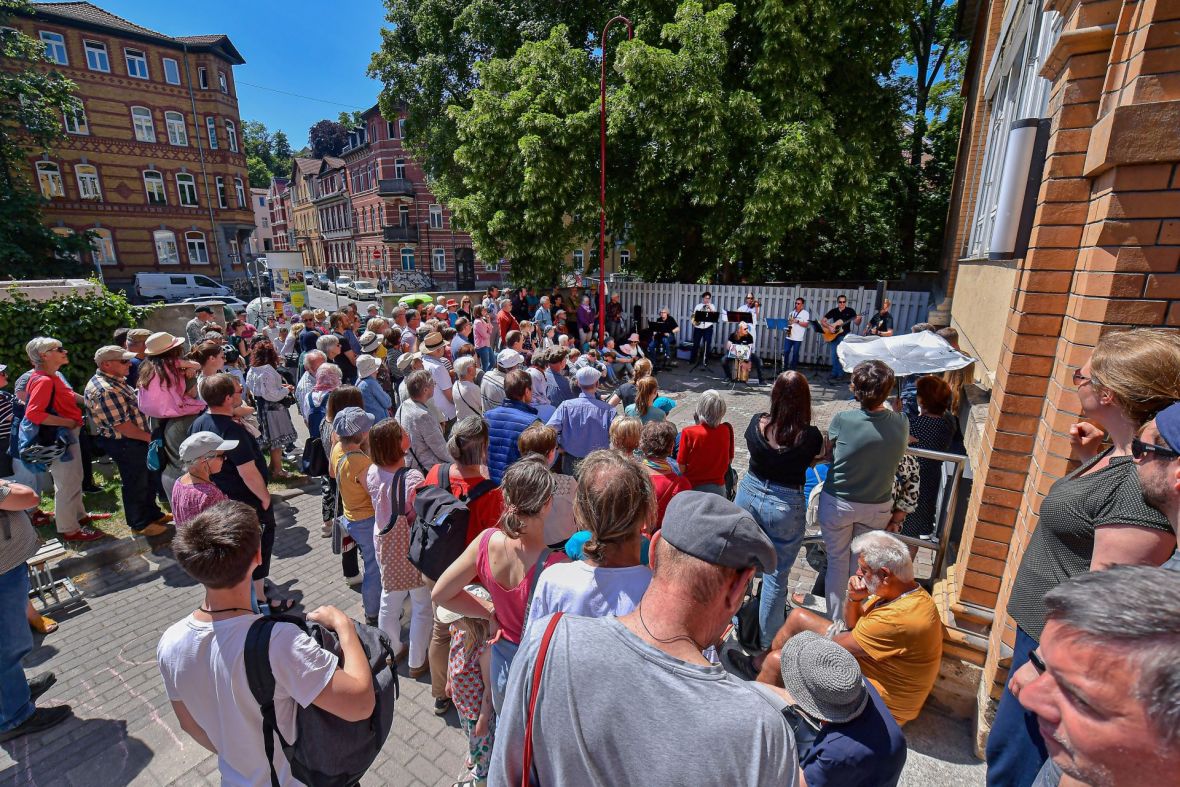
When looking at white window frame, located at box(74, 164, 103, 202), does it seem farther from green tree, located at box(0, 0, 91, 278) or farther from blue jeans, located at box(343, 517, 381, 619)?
blue jeans, located at box(343, 517, 381, 619)

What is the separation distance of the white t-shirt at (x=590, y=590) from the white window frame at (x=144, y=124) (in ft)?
128

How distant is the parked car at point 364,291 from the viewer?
3450 centimetres

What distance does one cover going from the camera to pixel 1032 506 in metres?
2.53

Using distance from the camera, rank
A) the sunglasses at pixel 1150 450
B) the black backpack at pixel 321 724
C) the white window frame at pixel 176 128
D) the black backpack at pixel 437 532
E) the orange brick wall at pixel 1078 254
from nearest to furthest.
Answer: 1. the sunglasses at pixel 1150 450
2. the black backpack at pixel 321 724
3. the orange brick wall at pixel 1078 254
4. the black backpack at pixel 437 532
5. the white window frame at pixel 176 128

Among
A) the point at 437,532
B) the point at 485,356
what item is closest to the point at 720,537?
the point at 437,532

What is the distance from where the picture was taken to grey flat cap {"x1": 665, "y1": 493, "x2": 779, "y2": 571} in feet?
4.48

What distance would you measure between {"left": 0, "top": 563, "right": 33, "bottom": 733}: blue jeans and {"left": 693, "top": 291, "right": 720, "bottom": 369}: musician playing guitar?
12.1 meters

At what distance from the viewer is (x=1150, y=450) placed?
1.64 m

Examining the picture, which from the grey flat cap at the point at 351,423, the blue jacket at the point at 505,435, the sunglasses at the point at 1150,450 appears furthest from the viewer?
the blue jacket at the point at 505,435

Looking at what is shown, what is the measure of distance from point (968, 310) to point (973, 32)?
10.1 metres

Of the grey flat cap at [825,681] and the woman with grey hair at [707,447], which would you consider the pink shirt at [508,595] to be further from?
the woman with grey hair at [707,447]

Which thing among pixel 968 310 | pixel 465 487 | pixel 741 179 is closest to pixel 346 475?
pixel 465 487

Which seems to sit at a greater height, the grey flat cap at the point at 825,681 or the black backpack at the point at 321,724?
the grey flat cap at the point at 825,681

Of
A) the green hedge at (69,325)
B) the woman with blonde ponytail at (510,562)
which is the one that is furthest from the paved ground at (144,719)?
the green hedge at (69,325)
